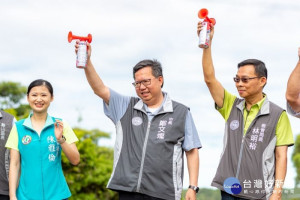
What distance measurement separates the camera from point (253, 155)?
446cm

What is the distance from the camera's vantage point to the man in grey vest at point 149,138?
14.2ft

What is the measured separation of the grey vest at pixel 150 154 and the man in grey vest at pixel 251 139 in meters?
0.40

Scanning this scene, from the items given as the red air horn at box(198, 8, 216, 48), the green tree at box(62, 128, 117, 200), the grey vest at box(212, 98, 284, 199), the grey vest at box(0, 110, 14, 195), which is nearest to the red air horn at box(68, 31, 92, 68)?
the red air horn at box(198, 8, 216, 48)

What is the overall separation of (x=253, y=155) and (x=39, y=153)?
179cm

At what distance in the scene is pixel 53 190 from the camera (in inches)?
178

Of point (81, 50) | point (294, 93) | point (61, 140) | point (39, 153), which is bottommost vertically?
point (39, 153)

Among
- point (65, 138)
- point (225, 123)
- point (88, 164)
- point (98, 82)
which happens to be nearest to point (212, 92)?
point (225, 123)

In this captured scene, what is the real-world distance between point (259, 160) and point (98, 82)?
4.85 feet

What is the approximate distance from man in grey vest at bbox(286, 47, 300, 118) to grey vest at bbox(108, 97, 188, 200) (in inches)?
35.6

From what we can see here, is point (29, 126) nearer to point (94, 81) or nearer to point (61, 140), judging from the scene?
point (61, 140)

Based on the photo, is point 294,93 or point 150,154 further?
point 294,93

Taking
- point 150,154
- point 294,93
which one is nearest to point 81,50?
point 150,154

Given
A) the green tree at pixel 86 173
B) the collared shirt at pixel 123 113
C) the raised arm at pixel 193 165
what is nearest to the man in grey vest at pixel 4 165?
the collared shirt at pixel 123 113

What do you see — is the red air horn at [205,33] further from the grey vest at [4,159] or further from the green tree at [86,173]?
the green tree at [86,173]
